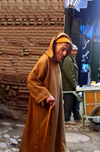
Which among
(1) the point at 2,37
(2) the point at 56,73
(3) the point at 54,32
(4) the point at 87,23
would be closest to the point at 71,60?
(3) the point at 54,32

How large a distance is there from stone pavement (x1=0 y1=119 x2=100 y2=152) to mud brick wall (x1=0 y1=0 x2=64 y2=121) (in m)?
0.47

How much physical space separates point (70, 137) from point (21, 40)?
9.09 ft

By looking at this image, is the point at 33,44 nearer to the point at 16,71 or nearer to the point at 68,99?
the point at 16,71

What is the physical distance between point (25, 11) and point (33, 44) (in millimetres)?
896

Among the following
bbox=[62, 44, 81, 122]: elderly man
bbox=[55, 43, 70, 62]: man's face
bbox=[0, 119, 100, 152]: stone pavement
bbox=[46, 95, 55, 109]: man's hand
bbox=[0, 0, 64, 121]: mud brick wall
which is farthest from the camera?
bbox=[62, 44, 81, 122]: elderly man

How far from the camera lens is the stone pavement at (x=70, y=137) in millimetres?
3769

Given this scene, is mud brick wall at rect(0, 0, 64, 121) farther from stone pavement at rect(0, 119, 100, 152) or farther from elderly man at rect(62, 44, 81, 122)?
elderly man at rect(62, 44, 81, 122)

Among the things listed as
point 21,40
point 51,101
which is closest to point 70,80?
point 21,40

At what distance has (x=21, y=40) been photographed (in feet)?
16.7

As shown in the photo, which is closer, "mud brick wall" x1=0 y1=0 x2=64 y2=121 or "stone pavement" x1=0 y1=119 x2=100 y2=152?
"stone pavement" x1=0 y1=119 x2=100 y2=152

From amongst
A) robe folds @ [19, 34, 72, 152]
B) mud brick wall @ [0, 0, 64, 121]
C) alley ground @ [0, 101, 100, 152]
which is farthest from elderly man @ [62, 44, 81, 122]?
robe folds @ [19, 34, 72, 152]

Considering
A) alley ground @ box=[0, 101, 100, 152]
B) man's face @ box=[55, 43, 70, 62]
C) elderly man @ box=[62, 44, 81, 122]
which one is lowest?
alley ground @ box=[0, 101, 100, 152]

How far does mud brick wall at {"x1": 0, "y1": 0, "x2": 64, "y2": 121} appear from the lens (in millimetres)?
4938

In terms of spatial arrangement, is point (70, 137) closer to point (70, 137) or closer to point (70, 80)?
point (70, 137)
